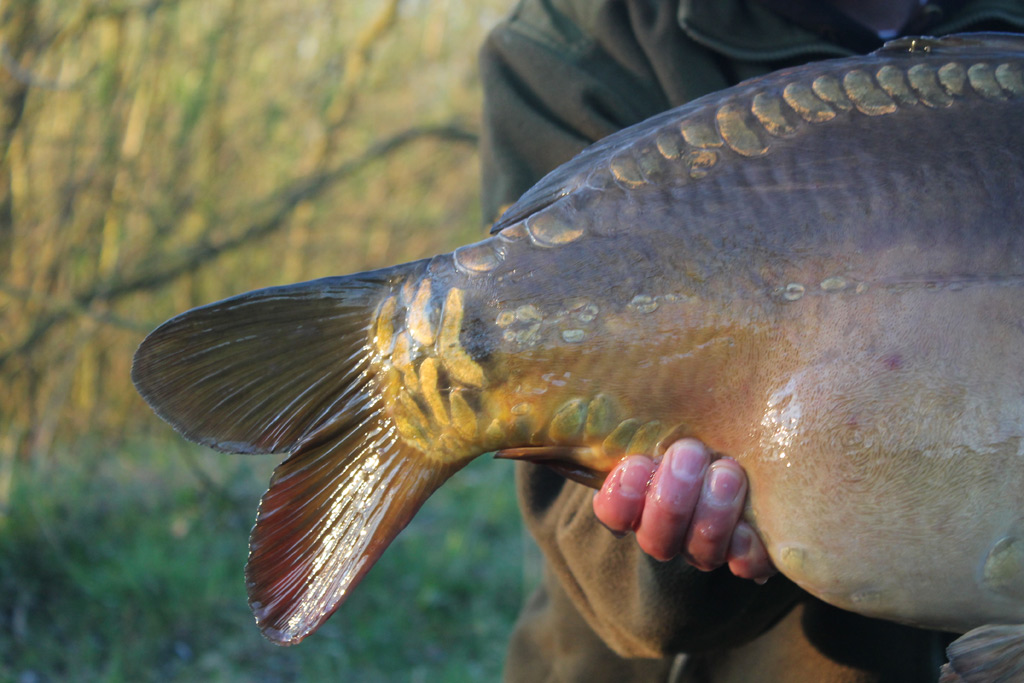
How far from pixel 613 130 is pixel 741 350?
0.67m

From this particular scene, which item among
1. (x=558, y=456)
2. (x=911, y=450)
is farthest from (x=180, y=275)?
(x=911, y=450)

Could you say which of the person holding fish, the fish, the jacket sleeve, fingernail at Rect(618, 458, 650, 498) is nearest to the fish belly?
the fish

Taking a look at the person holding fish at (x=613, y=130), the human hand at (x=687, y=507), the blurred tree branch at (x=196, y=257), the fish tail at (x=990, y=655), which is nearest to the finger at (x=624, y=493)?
the human hand at (x=687, y=507)

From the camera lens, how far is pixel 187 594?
Answer: 3.14 meters

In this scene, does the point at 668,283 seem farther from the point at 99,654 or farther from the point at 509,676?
the point at 99,654

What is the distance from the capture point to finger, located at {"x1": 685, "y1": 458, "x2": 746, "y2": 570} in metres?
1.07

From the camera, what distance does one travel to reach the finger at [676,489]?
1080 millimetres

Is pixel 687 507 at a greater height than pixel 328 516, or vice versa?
pixel 328 516

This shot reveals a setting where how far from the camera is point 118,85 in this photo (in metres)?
4.09

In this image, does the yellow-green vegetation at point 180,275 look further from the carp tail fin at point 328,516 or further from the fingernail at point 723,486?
the fingernail at point 723,486

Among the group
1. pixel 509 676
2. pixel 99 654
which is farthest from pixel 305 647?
pixel 509 676

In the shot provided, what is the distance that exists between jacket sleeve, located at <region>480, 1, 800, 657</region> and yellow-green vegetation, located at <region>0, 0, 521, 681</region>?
1.63 metres

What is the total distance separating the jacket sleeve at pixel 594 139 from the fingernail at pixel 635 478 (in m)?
0.31

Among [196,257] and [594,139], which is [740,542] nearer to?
[594,139]
